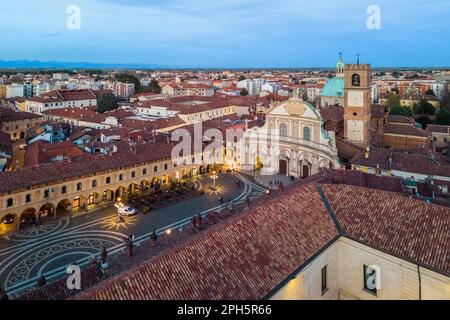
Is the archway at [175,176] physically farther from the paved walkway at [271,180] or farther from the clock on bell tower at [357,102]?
the clock on bell tower at [357,102]

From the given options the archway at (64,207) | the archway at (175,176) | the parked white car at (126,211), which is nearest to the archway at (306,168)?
the archway at (175,176)

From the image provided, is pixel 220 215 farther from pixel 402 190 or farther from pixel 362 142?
pixel 362 142

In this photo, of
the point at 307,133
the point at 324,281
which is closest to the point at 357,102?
the point at 307,133

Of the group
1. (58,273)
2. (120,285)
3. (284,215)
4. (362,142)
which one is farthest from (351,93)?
(120,285)

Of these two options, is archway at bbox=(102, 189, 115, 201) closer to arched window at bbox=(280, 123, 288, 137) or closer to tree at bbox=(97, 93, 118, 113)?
arched window at bbox=(280, 123, 288, 137)

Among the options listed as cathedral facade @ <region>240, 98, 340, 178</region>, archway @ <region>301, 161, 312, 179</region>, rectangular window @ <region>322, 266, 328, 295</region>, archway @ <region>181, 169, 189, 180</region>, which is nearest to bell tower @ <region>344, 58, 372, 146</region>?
cathedral facade @ <region>240, 98, 340, 178</region>
